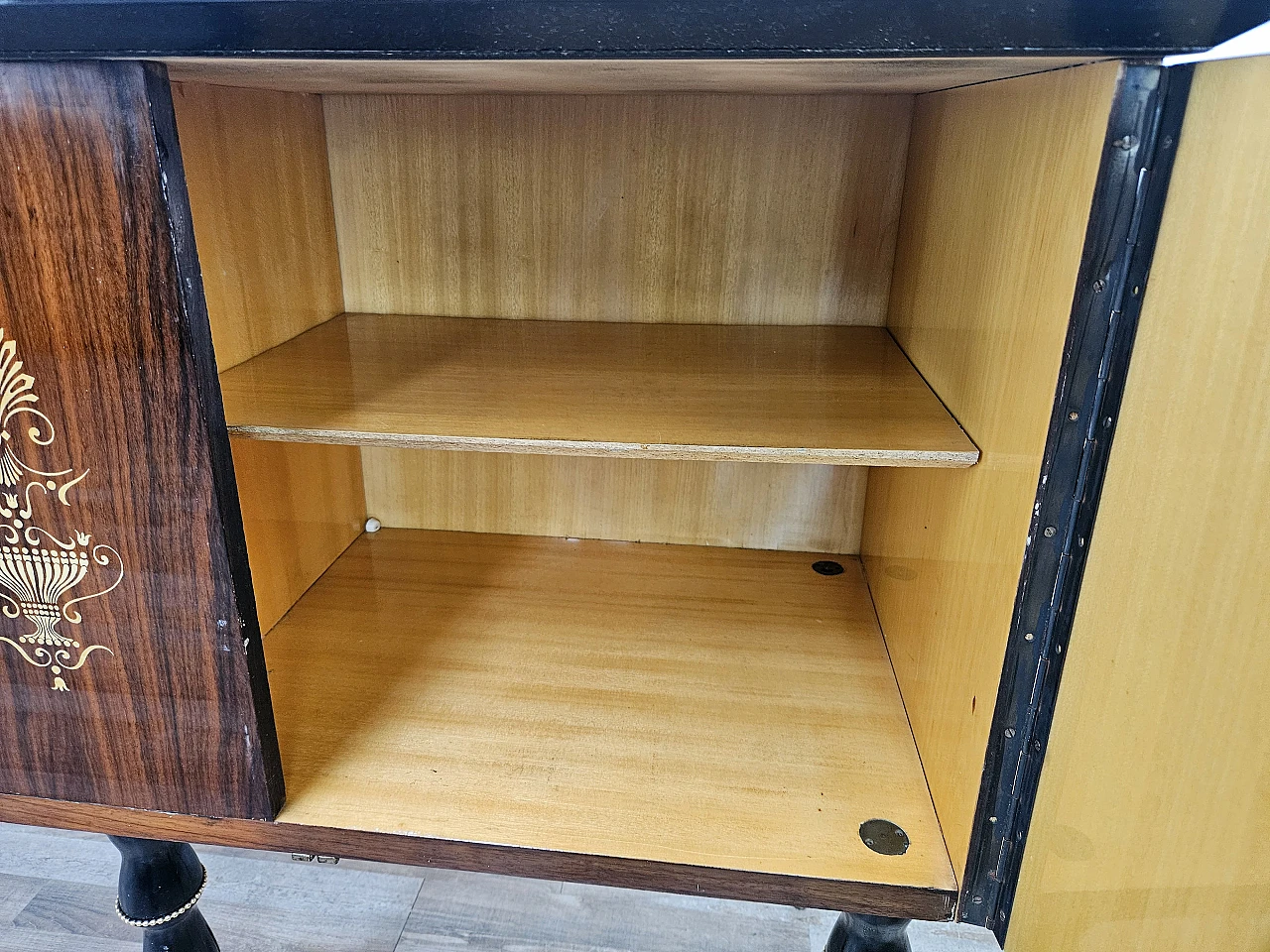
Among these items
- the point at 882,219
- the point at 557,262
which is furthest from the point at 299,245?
the point at 882,219

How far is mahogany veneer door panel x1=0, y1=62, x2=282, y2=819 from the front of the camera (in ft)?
1.94

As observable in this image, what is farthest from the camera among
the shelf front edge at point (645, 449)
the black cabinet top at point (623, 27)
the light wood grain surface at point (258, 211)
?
the light wood grain surface at point (258, 211)

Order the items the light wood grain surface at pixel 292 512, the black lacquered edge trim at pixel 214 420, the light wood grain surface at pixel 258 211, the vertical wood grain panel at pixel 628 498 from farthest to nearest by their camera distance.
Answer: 1. the vertical wood grain panel at pixel 628 498
2. the light wood grain surface at pixel 292 512
3. the light wood grain surface at pixel 258 211
4. the black lacquered edge trim at pixel 214 420

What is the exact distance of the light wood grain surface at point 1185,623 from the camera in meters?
0.50

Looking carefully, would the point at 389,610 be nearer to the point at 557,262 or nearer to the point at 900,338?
the point at 557,262

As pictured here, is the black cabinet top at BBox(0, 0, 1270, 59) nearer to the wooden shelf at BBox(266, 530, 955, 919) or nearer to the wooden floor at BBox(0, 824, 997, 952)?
the wooden shelf at BBox(266, 530, 955, 919)

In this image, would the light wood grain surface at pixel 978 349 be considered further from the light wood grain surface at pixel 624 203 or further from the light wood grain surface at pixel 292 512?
the light wood grain surface at pixel 292 512

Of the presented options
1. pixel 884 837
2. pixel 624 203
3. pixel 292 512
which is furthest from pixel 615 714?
pixel 624 203

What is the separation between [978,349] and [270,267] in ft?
2.43

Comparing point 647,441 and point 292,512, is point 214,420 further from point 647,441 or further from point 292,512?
point 292,512

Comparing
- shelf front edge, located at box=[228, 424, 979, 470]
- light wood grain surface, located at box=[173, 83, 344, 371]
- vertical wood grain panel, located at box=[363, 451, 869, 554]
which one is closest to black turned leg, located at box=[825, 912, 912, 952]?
shelf front edge, located at box=[228, 424, 979, 470]

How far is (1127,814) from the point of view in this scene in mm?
637

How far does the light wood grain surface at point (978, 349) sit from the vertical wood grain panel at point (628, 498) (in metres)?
0.22

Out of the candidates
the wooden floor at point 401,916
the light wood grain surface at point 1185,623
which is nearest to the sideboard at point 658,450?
the light wood grain surface at point 1185,623
